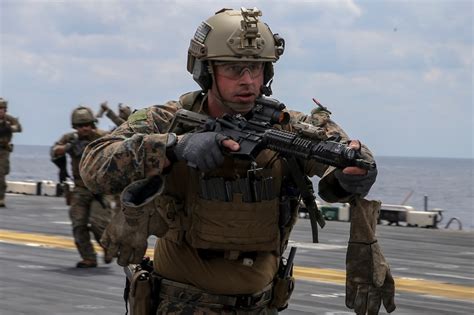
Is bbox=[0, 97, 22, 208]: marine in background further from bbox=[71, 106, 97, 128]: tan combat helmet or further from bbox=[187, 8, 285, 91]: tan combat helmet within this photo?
bbox=[187, 8, 285, 91]: tan combat helmet

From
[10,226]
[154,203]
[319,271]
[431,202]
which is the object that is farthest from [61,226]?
[431,202]

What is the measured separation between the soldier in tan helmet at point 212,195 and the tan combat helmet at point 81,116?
9.43 meters

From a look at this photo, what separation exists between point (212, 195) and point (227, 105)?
0.44 meters

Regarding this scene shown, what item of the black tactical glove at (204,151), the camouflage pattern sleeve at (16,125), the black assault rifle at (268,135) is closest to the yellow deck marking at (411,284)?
the camouflage pattern sleeve at (16,125)

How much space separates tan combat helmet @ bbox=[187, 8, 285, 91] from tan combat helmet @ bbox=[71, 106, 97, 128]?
9569 millimetres

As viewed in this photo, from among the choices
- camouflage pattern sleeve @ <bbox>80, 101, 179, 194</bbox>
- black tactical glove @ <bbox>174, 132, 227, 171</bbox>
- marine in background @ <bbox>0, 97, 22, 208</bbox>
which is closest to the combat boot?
marine in background @ <bbox>0, 97, 22, 208</bbox>

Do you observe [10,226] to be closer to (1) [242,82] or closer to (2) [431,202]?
(1) [242,82]

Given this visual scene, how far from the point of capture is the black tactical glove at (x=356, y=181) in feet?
17.4

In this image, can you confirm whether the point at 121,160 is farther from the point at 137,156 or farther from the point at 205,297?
the point at 205,297

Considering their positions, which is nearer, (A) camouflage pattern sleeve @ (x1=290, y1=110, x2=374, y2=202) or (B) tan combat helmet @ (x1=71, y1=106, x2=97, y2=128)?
(A) camouflage pattern sleeve @ (x1=290, y1=110, x2=374, y2=202)

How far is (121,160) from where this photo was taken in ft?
17.9

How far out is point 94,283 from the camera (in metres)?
13.7

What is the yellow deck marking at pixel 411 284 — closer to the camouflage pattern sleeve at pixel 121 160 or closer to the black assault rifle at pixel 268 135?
the black assault rifle at pixel 268 135

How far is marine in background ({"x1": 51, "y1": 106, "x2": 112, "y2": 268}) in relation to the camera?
1516cm
